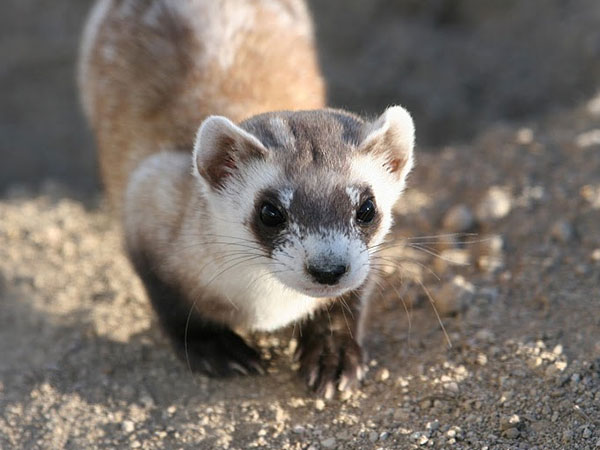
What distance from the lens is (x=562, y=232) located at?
475 cm

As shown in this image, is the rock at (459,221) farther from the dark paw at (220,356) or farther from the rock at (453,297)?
the dark paw at (220,356)

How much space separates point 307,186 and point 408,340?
134cm

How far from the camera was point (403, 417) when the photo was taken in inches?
143

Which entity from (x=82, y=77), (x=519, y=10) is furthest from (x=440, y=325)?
(x=519, y=10)

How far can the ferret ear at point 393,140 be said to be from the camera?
3492 millimetres

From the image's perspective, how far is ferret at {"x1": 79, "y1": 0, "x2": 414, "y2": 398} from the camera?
10.8ft

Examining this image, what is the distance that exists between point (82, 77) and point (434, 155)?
2.68 m

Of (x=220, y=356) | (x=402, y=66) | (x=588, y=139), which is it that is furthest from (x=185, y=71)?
(x=402, y=66)

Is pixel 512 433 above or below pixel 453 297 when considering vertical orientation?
below

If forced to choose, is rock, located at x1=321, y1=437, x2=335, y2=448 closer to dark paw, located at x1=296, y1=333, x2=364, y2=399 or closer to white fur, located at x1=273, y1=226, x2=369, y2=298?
dark paw, located at x1=296, y1=333, x2=364, y2=399

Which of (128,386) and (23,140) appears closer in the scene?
(128,386)

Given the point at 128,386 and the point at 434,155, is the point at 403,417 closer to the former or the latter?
the point at 128,386

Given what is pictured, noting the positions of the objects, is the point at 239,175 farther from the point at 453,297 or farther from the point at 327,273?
the point at 453,297

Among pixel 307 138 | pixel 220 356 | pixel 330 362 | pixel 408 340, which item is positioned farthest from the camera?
pixel 408 340
